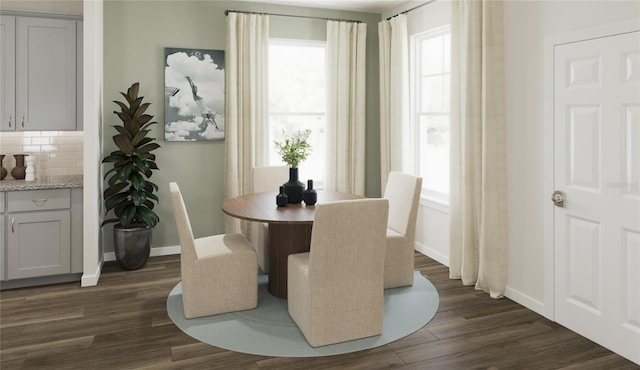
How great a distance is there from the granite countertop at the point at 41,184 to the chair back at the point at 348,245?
7.97ft

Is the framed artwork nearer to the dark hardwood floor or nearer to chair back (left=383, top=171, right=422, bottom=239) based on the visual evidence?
the dark hardwood floor

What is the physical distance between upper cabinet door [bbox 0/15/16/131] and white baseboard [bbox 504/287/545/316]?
4.36 metres

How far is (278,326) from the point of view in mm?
3080

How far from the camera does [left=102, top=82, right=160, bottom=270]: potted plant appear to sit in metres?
4.23

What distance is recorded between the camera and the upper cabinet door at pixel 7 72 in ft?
12.9

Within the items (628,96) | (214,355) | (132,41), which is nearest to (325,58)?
(132,41)

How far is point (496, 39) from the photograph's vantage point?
11.7ft

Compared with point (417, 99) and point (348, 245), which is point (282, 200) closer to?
point (348, 245)

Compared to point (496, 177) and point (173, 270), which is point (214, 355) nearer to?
point (173, 270)

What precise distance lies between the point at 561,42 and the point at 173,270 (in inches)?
144

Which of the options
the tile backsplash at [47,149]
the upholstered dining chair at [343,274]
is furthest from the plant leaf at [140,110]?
the upholstered dining chair at [343,274]

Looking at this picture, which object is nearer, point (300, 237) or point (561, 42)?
point (561, 42)

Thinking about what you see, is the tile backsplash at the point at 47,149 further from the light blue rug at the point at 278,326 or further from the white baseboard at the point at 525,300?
the white baseboard at the point at 525,300

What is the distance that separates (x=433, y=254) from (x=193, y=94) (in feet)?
9.64
